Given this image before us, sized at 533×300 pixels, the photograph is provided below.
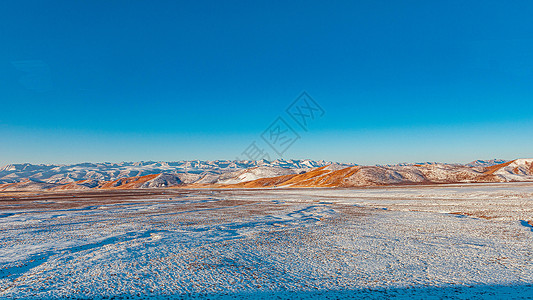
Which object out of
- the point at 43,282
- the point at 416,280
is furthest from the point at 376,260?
the point at 43,282

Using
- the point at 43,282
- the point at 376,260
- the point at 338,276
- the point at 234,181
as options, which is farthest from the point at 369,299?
the point at 234,181

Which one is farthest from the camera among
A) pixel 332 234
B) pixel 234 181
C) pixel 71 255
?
pixel 234 181

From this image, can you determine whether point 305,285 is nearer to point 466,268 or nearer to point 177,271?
point 177,271

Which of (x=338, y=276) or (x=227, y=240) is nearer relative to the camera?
(x=338, y=276)

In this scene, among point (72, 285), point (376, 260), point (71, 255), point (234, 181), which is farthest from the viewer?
point (234, 181)

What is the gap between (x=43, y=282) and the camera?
24.0 feet

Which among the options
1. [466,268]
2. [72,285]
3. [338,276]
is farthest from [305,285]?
[72,285]

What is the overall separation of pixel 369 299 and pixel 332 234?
26.1ft

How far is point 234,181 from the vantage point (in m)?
164

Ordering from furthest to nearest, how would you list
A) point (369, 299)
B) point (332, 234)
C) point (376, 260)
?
point (332, 234), point (376, 260), point (369, 299)

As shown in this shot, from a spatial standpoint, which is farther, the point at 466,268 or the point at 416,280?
the point at 466,268

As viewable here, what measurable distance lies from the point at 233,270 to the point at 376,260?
4.65 m

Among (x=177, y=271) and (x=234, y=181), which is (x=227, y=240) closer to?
(x=177, y=271)

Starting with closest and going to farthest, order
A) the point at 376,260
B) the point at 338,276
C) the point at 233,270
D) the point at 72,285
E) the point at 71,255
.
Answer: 1. the point at 72,285
2. the point at 338,276
3. the point at 233,270
4. the point at 376,260
5. the point at 71,255
